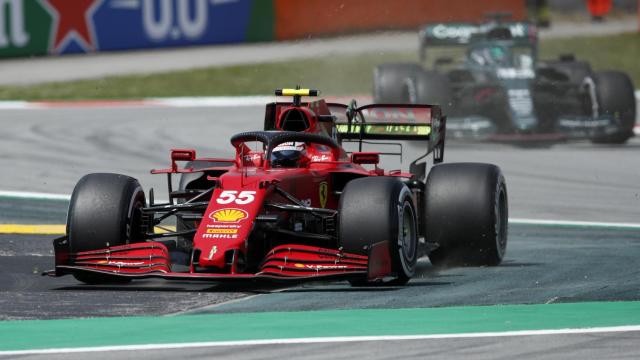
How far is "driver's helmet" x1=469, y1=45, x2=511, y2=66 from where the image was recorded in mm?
25234

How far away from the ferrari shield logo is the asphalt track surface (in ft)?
3.05

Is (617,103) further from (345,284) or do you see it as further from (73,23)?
(73,23)

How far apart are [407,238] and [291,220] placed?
0.92 meters

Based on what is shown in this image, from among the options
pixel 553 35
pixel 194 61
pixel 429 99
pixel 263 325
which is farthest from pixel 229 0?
pixel 263 325

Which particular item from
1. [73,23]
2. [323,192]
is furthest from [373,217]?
[73,23]

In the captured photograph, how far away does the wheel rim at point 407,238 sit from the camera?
11281mm

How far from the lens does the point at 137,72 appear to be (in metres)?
33.1

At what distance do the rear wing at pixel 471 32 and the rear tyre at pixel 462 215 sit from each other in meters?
13.5

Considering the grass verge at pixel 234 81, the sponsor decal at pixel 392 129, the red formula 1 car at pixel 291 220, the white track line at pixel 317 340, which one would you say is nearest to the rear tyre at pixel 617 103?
the grass verge at pixel 234 81

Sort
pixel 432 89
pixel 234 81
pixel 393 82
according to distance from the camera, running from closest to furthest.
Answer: pixel 432 89 < pixel 393 82 < pixel 234 81

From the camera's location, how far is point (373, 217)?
36.1 feet

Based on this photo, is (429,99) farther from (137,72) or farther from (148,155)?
(137,72)

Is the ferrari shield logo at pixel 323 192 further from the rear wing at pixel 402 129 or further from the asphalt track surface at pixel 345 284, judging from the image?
the rear wing at pixel 402 129

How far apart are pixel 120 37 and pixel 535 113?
1256 centimetres
